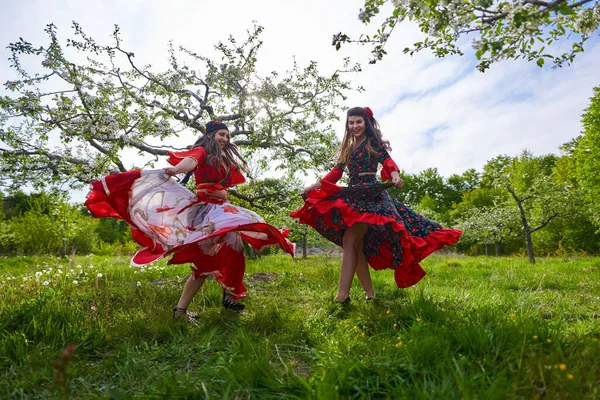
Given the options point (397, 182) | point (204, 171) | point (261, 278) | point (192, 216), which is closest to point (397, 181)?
point (397, 182)

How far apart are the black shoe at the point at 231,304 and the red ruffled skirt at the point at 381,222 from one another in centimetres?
117

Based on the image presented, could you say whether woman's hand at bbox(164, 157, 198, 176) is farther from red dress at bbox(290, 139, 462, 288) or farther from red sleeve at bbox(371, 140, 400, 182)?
red sleeve at bbox(371, 140, 400, 182)

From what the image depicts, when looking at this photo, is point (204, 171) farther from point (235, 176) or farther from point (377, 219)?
point (377, 219)

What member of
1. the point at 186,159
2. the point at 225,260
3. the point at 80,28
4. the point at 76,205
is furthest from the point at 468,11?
the point at 76,205

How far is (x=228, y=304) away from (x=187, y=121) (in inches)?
169

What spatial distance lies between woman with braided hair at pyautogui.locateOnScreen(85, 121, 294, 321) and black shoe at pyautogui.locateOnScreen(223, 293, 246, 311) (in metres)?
0.01

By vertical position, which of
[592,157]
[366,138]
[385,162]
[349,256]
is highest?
[592,157]

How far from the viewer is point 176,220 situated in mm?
3770

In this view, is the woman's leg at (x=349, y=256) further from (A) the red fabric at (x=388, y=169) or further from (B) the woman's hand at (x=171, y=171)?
(B) the woman's hand at (x=171, y=171)

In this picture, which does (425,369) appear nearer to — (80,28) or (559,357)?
(559,357)

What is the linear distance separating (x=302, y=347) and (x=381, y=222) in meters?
1.49

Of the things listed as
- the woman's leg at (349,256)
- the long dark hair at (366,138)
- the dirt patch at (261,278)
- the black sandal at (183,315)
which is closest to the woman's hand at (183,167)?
the black sandal at (183,315)

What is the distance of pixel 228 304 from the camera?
3914 millimetres

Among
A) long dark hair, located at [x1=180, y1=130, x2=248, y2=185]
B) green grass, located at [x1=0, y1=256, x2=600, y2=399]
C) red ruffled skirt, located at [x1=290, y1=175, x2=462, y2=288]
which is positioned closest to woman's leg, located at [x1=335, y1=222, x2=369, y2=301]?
red ruffled skirt, located at [x1=290, y1=175, x2=462, y2=288]
